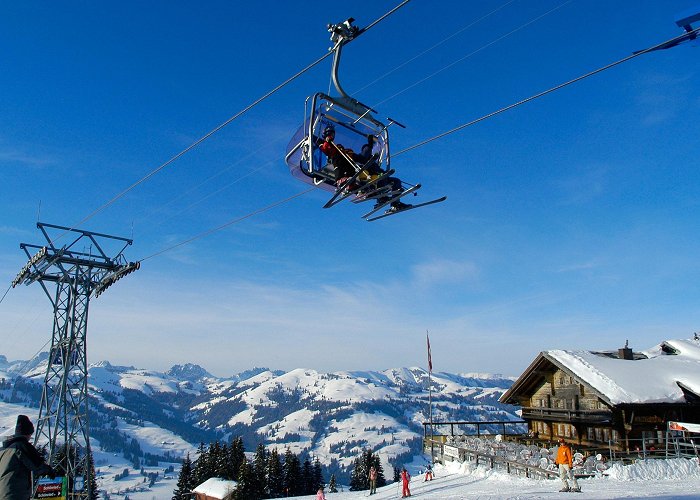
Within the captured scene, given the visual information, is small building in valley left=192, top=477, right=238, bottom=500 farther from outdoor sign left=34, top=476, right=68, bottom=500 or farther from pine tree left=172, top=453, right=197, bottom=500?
outdoor sign left=34, top=476, right=68, bottom=500

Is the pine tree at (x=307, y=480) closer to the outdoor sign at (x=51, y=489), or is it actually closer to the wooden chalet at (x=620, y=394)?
the wooden chalet at (x=620, y=394)

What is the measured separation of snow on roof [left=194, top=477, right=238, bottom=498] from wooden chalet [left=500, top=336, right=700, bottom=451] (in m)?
40.2

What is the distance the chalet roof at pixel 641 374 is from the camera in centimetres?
2442

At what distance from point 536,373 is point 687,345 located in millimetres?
9142

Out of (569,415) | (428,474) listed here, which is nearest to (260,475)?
(428,474)

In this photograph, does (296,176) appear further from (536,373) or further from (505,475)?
(536,373)

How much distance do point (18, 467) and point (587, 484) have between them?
60.4 ft

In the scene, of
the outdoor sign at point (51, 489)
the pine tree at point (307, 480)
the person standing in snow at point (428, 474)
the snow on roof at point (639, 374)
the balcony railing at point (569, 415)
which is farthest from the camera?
the pine tree at point (307, 480)

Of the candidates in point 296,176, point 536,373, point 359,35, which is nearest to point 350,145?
point 296,176

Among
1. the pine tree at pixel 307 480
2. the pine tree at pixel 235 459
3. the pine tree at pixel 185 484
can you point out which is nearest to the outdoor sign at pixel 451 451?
the pine tree at pixel 235 459

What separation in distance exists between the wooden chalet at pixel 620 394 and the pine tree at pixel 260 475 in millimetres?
39339

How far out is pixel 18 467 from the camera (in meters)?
5.07

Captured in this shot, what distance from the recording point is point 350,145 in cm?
1285

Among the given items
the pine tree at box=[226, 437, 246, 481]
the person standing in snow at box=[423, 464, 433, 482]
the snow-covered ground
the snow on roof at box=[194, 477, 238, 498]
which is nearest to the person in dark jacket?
the snow-covered ground
